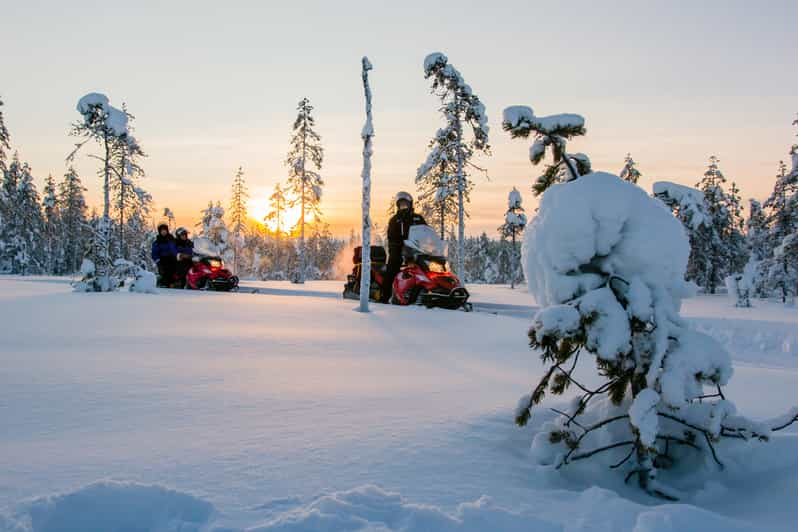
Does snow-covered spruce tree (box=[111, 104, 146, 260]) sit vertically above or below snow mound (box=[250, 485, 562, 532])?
above

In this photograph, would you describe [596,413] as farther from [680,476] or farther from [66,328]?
[66,328]

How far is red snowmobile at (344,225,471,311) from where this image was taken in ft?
40.3

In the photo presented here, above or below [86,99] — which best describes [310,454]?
below

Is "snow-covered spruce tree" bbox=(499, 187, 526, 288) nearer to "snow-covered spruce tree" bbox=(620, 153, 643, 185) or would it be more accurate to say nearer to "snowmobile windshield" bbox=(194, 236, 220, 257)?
"snow-covered spruce tree" bbox=(620, 153, 643, 185)

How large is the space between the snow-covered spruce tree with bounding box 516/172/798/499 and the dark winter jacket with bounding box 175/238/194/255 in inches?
627

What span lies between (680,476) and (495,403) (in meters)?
1.29

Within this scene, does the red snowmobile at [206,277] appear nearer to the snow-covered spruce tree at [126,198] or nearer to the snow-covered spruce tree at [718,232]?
the snow-covered spruce tree at [126,198]

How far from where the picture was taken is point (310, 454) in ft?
8.48

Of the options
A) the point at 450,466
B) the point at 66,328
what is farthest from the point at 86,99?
the point at 450,466

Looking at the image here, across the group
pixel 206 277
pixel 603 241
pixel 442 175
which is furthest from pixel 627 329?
pixel 442 175

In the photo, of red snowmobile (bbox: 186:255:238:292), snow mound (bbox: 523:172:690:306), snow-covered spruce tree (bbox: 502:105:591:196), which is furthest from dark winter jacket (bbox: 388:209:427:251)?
snow mound (bbox: 523:172:690:306)

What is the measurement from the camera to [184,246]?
1692 centimetres

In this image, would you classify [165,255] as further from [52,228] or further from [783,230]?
[52,228]

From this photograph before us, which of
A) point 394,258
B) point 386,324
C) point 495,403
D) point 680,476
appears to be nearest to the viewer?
point 680,476
